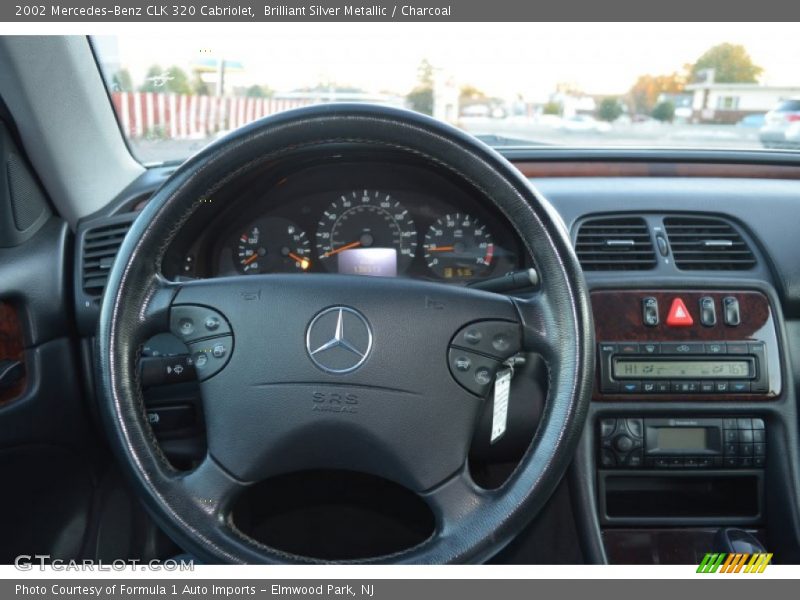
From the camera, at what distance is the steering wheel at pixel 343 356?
5.38 feet

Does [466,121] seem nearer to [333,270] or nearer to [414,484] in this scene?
[333,270]

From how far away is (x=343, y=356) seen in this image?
5.59 ft

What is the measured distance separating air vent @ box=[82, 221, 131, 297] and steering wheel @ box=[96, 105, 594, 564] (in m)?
0.81

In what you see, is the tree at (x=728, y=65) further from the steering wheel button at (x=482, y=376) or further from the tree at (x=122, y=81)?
the tree at (x=122, y=81)

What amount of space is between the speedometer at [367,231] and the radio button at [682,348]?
31.2 inches

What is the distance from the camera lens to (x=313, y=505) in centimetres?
234

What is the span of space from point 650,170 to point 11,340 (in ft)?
6.98

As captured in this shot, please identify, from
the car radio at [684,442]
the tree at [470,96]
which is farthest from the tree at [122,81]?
the car radio at [684,442]

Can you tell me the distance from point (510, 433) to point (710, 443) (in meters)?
0.76

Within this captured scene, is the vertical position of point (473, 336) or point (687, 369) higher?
point (473, 336)

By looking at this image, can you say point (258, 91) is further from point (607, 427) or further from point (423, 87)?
point (607, 427)

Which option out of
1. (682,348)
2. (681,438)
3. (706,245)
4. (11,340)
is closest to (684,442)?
(681,438)

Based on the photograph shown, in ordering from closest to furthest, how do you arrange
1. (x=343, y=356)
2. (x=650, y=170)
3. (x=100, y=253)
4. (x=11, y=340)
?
(x=343, y=356)
(x=11, y=340)
(x=100, y=253)
(x=650, y=170)

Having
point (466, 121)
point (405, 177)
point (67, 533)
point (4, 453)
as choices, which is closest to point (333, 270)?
point (405, 177)
